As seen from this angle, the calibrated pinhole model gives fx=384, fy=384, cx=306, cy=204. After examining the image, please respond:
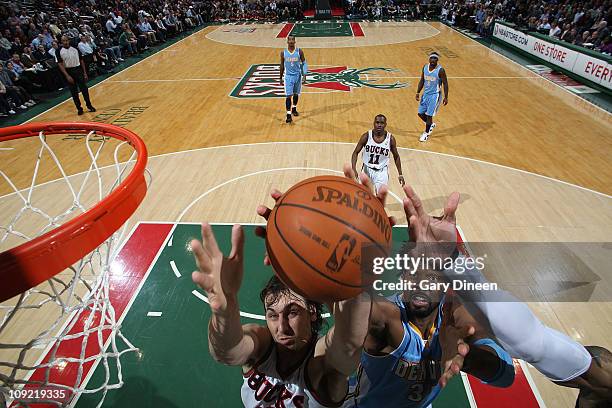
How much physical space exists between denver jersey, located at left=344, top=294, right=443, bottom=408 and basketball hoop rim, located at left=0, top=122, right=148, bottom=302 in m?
1.61

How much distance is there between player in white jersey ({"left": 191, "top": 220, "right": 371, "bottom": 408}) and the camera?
4.65 ft

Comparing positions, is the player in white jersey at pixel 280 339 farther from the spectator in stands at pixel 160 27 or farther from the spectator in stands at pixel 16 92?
the spectator in stands at pixel 160 27

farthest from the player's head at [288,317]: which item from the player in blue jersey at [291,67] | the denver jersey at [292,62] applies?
the denver jersey at [292,62]

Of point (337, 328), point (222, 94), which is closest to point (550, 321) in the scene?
point (337, 328)

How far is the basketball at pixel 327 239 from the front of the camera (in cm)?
158

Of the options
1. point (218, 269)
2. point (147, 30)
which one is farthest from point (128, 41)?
point (218, 269)

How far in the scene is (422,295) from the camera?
2193 millimetres

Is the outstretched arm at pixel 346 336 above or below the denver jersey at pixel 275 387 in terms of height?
above

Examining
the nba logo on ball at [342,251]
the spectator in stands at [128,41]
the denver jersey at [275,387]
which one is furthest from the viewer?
the spectator in stands at [128,41]

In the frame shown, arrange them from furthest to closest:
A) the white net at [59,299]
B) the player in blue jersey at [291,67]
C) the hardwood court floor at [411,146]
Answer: the player in blue jersey at [291,67] → the hardwood court floor at [411,146] → the white net at [59,299]

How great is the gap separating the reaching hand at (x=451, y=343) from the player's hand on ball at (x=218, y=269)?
0.96m

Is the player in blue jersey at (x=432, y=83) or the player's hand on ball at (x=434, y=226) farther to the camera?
the player in blue jersey at (x=432, y=83)

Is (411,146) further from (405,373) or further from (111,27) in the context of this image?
(111,27)

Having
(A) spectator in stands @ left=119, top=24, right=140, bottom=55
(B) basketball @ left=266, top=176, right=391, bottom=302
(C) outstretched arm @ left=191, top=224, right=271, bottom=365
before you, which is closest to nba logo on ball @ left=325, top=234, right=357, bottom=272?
(B) basketball @ left=266, top=176, right=391, bottom=302
